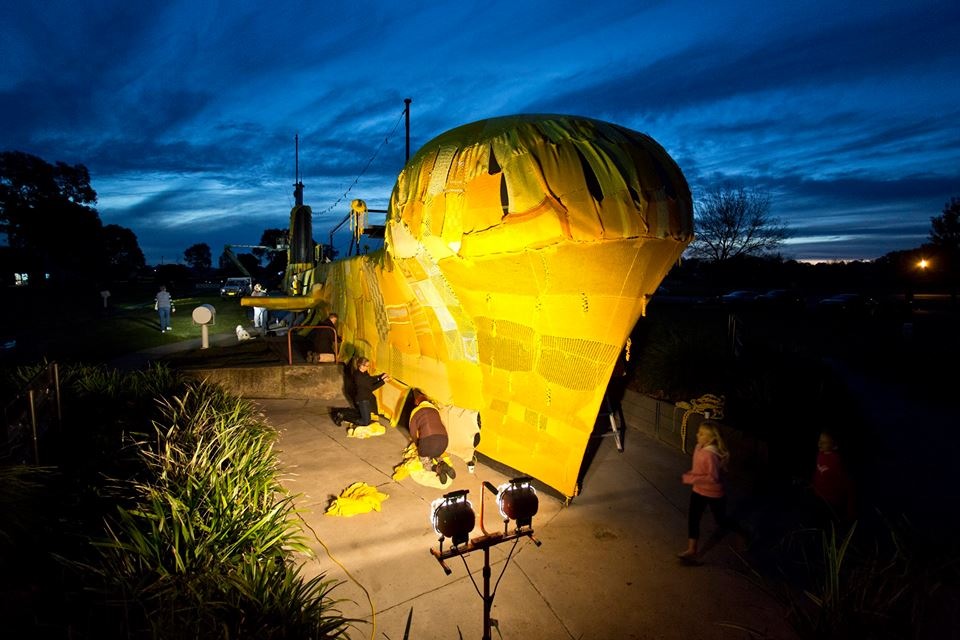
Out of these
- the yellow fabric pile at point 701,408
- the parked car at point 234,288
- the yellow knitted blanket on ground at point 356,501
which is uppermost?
the parked car at point 234,288

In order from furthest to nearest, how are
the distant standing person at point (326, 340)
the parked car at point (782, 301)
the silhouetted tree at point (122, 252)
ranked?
the silhouetted tree at point (122, 252) < the parked car at point (782, 301) < the distant standing person at point (326, 340)

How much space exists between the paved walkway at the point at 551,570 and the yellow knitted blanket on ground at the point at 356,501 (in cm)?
9

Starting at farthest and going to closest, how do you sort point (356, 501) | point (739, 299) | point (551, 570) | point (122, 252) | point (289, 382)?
point (122, 252) → point (739, 299) → point (289, 382) → point (356, 501) → point (551, 570)

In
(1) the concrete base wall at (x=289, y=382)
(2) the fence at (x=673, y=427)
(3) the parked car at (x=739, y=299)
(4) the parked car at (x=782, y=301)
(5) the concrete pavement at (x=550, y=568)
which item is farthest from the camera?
(3) the parked car at (x=739, y=299)

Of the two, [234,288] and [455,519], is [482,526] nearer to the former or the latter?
[455,519]

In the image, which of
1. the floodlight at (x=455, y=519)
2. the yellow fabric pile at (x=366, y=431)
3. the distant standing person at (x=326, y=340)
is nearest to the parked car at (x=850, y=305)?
the distant standing person at (x=326, y=340)

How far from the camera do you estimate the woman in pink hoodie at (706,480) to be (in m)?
4.20

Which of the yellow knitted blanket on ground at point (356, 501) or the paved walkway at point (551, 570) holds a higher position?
the yellow knitted blanket on ground at point (356, 501)

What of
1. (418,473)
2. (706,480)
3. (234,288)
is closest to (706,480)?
(706,480)

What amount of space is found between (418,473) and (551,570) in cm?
220

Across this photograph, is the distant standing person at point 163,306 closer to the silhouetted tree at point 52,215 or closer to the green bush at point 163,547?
the green bush at point 163,547

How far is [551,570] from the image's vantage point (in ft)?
13.4

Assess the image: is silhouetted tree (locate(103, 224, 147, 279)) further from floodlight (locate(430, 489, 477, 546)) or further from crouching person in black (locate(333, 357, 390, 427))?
floodlight (locate(430, 489, 477, 546))

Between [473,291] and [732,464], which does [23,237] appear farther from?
[732,464]
